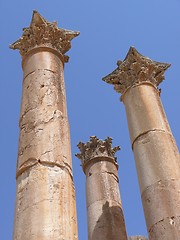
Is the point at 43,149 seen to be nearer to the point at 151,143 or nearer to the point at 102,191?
the point at 151,143

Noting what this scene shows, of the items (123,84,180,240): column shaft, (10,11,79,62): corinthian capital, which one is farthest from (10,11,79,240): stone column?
(123,84,180,240): column shaft

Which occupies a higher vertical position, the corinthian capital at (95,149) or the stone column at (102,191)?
the corinthian capital at (95,149)

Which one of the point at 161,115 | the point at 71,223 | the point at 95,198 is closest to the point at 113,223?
the point at 95,198

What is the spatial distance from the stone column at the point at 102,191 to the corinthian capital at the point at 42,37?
718 centimetres

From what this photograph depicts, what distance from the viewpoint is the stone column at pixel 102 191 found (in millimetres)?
17672

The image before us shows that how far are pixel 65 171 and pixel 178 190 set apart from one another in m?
4.34

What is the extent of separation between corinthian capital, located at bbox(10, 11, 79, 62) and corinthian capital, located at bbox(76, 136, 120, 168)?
7.93m

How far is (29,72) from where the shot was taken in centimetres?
1338

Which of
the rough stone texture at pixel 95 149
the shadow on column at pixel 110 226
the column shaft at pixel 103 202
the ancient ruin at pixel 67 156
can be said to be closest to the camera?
the ancient ruin at pixel 67 156

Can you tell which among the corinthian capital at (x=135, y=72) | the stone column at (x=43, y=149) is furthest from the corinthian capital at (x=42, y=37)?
the corinthian capital at (x=135, y=72)

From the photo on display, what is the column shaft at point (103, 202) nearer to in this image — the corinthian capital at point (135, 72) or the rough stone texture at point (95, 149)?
the rough stone texture at point (95, 149)

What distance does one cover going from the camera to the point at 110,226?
17.6 metres

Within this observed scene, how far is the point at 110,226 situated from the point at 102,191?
2.07 metres

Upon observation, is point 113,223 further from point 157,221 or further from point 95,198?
point 157,221
